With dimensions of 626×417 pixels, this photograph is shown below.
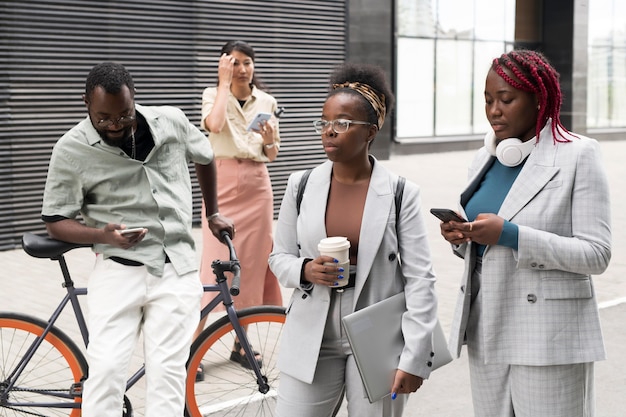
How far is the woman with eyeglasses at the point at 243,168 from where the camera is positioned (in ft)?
19.7

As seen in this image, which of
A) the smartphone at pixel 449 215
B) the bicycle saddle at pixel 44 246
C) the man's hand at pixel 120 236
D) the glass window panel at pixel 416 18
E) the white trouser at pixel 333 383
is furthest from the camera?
the glass window panel at pixel 416 18

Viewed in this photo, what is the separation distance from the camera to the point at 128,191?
12.8 feet

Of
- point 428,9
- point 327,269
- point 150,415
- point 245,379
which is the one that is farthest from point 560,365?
point 428,9

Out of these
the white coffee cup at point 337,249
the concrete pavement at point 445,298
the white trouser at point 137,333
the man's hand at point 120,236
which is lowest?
the concrete pavement at point 445,298

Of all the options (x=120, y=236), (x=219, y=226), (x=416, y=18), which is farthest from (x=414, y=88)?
(x=120, y=236)

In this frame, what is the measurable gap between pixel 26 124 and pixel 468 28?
1821 centimetres

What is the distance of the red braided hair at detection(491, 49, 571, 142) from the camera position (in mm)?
2986

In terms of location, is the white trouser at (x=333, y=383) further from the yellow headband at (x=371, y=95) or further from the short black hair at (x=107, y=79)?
the short black hair at (x=107, y=79)

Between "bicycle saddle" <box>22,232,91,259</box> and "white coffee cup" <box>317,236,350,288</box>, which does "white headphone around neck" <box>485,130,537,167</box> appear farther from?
"bicycle saddle" <box>22,232,91,259</box>

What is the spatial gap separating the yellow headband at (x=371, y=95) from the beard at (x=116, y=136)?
1014 mm

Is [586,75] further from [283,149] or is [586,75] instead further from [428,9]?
[283,149]

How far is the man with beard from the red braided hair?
5.15ft

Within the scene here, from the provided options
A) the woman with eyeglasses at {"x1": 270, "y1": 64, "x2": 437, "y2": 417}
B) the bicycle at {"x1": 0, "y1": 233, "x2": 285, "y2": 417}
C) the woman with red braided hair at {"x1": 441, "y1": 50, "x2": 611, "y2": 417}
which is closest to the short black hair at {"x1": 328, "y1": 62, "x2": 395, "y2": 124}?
the woman with eyeglasses at {"x1": 270, "y1": 64, "x2": 437, "y2": 417}

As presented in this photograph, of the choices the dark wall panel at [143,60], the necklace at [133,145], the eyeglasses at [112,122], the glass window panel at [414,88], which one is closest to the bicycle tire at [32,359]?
the necklace at [133,145]
